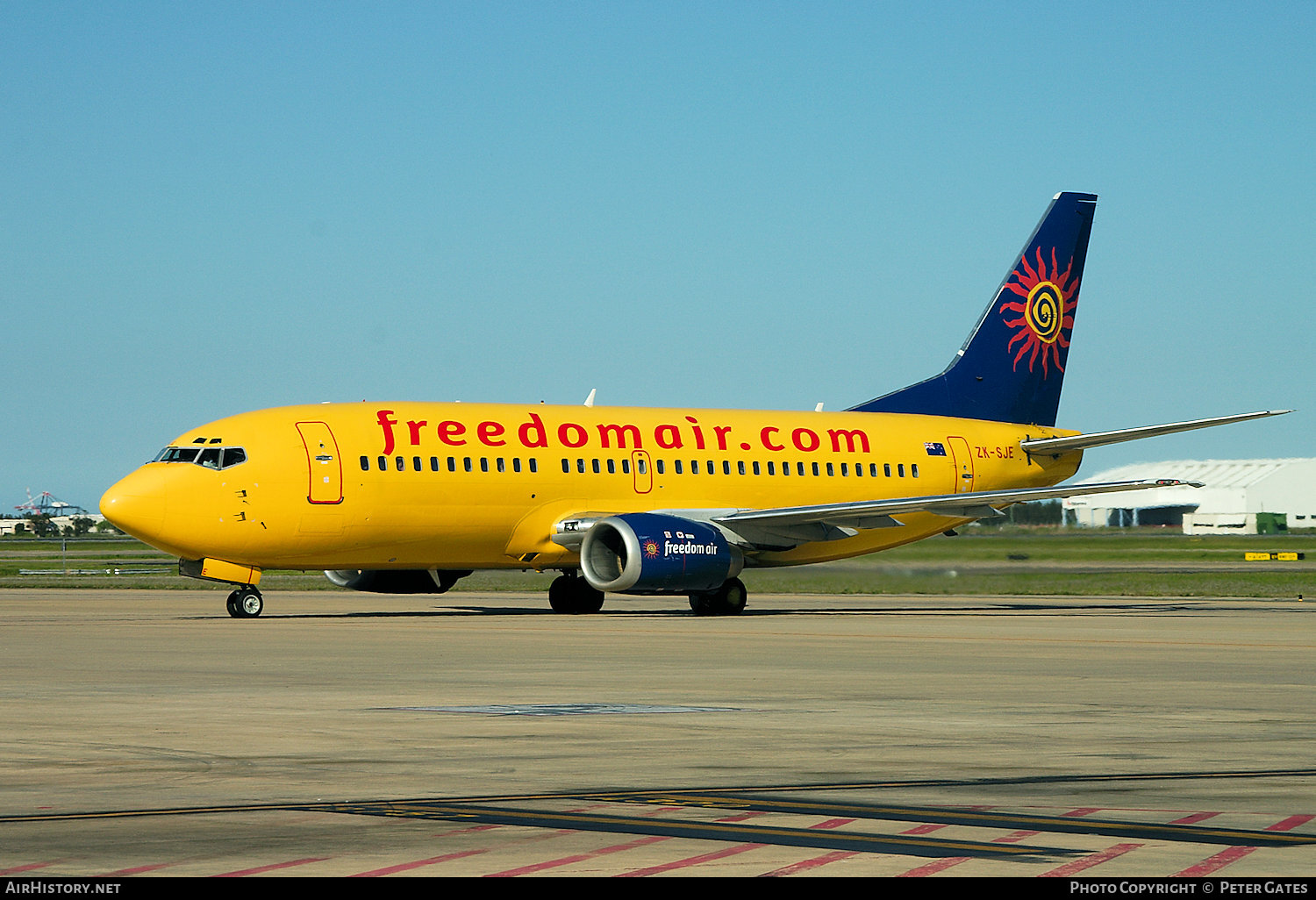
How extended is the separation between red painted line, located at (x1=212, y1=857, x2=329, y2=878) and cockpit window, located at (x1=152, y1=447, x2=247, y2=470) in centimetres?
2641

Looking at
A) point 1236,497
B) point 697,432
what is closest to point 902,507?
point 697,432

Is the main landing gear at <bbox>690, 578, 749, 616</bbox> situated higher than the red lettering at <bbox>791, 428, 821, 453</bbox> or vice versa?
the red lettering at <bbox>791, 428, 821, 453</bbox>

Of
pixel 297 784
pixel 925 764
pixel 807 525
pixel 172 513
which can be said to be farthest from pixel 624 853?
pixel 807 525

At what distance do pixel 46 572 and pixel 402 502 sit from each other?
34815 millimetres

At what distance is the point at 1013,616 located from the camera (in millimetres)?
36188

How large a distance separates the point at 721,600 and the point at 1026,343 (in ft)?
43.9

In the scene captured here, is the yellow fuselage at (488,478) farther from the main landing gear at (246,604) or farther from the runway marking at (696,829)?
the runway marking at (696,829)

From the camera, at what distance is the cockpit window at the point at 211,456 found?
34125mm

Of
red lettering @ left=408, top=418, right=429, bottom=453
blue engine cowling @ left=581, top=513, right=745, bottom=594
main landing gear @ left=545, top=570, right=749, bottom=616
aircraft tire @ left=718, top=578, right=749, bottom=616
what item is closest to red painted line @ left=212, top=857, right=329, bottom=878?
blue engine cowling @ left=581, top=513, right=745, bottom=594

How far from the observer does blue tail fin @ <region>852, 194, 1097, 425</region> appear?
1791 inches

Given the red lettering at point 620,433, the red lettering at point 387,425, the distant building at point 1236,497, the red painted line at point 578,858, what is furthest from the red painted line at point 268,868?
the distant building at point 1236,497

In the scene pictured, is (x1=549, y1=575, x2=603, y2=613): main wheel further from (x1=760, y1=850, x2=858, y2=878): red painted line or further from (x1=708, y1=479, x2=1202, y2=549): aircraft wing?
(x1=760, y1=850, x2=858, y2=878): red painted line

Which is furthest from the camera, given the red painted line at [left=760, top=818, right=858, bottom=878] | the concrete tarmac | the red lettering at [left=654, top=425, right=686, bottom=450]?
the red lettering at [left=654, top=425, right=686, bottom=450]
